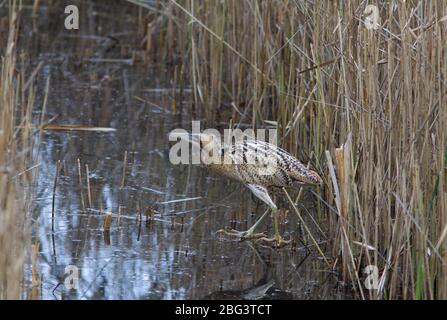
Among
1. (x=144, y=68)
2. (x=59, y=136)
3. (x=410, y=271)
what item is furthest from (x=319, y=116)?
(x=144, y=68)

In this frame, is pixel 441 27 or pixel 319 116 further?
pixel 319 116

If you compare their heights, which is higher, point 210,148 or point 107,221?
point 210,148

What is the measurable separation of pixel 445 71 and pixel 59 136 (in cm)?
255

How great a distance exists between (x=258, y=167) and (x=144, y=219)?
0.53 meters

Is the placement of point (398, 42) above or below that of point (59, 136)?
above

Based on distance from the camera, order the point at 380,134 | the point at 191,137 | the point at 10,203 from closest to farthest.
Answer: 1. the point at 10,203
2. the point at 380,134
3. the point at 191,137

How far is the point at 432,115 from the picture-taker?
11.0 feet

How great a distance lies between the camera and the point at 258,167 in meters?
3.92

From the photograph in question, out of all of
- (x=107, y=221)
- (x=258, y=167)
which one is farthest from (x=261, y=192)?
(x=107, y=221)

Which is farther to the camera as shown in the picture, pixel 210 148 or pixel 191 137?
pixel 191 137

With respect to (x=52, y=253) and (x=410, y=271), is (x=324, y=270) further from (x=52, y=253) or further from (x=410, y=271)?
(x=52, y=253)

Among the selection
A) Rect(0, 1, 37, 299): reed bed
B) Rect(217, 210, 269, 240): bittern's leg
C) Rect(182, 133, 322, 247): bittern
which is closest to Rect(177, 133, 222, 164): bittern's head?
Rect(182, 133, 322, 247): bittern

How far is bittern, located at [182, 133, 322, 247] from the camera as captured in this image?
12.8ft

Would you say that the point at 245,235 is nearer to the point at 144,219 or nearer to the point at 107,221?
the point at 144,219
